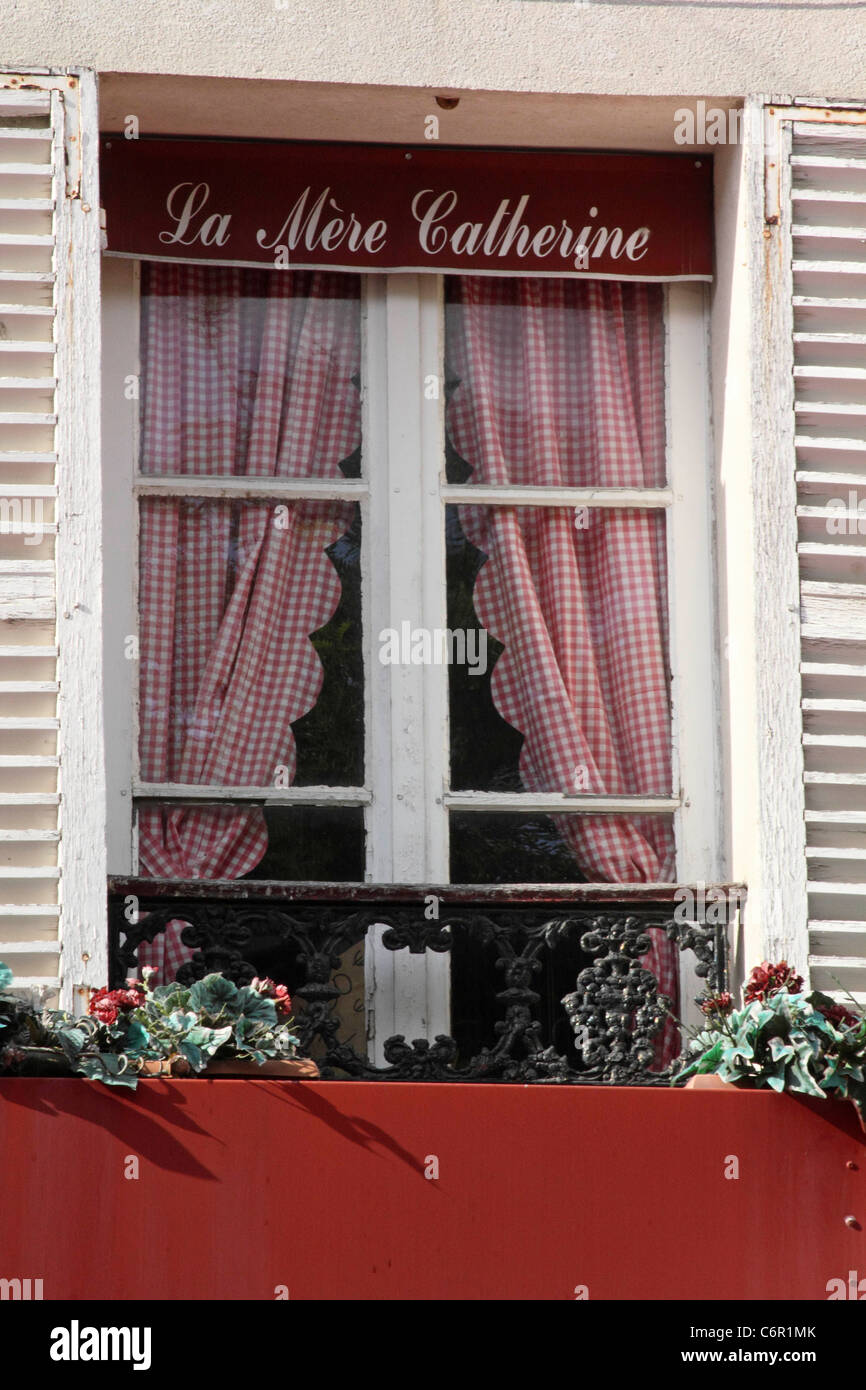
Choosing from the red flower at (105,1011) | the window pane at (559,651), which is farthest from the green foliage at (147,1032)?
the window pane at (559,651)

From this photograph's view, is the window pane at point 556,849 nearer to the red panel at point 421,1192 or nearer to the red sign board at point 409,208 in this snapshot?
the red panel at point 421,1192

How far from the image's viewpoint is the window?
217 inches

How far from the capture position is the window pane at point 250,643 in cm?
554

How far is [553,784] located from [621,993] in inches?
26.9

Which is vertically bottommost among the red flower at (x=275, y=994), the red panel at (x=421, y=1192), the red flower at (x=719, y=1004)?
the red panel at (x=421, y=1192)

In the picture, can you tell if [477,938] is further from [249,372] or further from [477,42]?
[477,42]

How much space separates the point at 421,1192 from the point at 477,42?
9.69 ft

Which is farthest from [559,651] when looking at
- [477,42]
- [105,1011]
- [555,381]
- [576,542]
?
[105,1011]

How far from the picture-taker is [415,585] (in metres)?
5.68

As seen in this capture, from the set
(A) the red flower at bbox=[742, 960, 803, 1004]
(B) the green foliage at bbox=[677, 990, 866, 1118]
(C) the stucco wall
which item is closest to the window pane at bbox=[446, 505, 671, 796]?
(A) the red flower at bbox=[742, 960, 803, 1004]

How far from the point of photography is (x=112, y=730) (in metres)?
5.52

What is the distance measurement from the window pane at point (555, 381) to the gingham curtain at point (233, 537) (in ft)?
1.04

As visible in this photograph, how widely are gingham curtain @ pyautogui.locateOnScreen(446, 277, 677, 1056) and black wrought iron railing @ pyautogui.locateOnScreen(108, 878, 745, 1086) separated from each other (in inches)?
9.9

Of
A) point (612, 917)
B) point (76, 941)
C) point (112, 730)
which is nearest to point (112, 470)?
point (112, 730)
